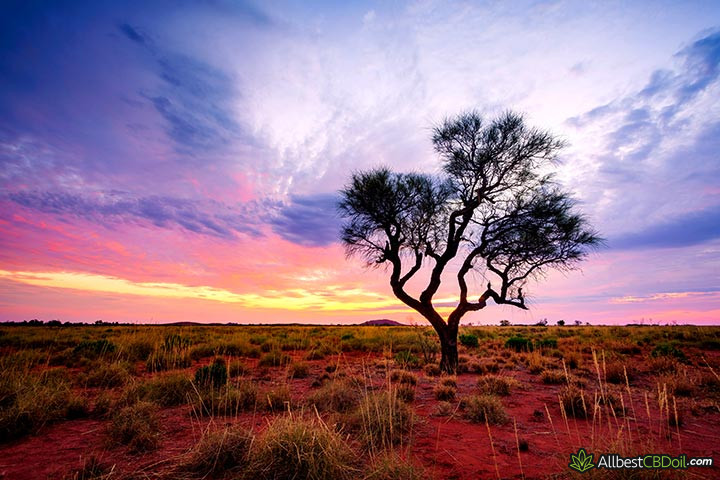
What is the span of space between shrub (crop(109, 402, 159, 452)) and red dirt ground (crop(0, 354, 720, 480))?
0.18 meters

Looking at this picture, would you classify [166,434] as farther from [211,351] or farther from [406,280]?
[211,351]

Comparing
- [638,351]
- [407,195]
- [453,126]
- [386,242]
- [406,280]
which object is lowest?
[638,351]

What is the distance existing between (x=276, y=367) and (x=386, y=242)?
6.59 metres

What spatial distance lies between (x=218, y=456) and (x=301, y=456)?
1233 mm

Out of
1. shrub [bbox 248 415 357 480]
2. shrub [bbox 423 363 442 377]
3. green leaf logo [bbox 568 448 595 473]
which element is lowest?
shrub [bbox 423 363 442 377]

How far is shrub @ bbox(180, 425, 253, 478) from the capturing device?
4293mm

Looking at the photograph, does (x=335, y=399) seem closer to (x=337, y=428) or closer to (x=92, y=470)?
(x=337, y=428)

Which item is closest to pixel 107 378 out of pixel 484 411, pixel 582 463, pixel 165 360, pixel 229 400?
pixel 165 360

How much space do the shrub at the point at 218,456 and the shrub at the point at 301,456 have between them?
0.28 meters

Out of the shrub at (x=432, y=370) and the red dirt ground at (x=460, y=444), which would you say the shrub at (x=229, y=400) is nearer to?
the red dirt ground at (x=460, y=444)

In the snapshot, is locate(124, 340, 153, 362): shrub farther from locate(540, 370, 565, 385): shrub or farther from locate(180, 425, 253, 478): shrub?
locate(540, 370, 565, 385): shrub

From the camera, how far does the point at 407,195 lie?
1365cm

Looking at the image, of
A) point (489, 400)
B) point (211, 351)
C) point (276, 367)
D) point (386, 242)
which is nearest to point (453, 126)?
point (386, 242)

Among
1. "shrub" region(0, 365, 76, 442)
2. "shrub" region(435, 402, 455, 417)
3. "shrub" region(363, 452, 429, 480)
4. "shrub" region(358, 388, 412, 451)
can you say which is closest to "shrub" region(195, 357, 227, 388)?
"shrub" region(0, 365, 76, 442)
